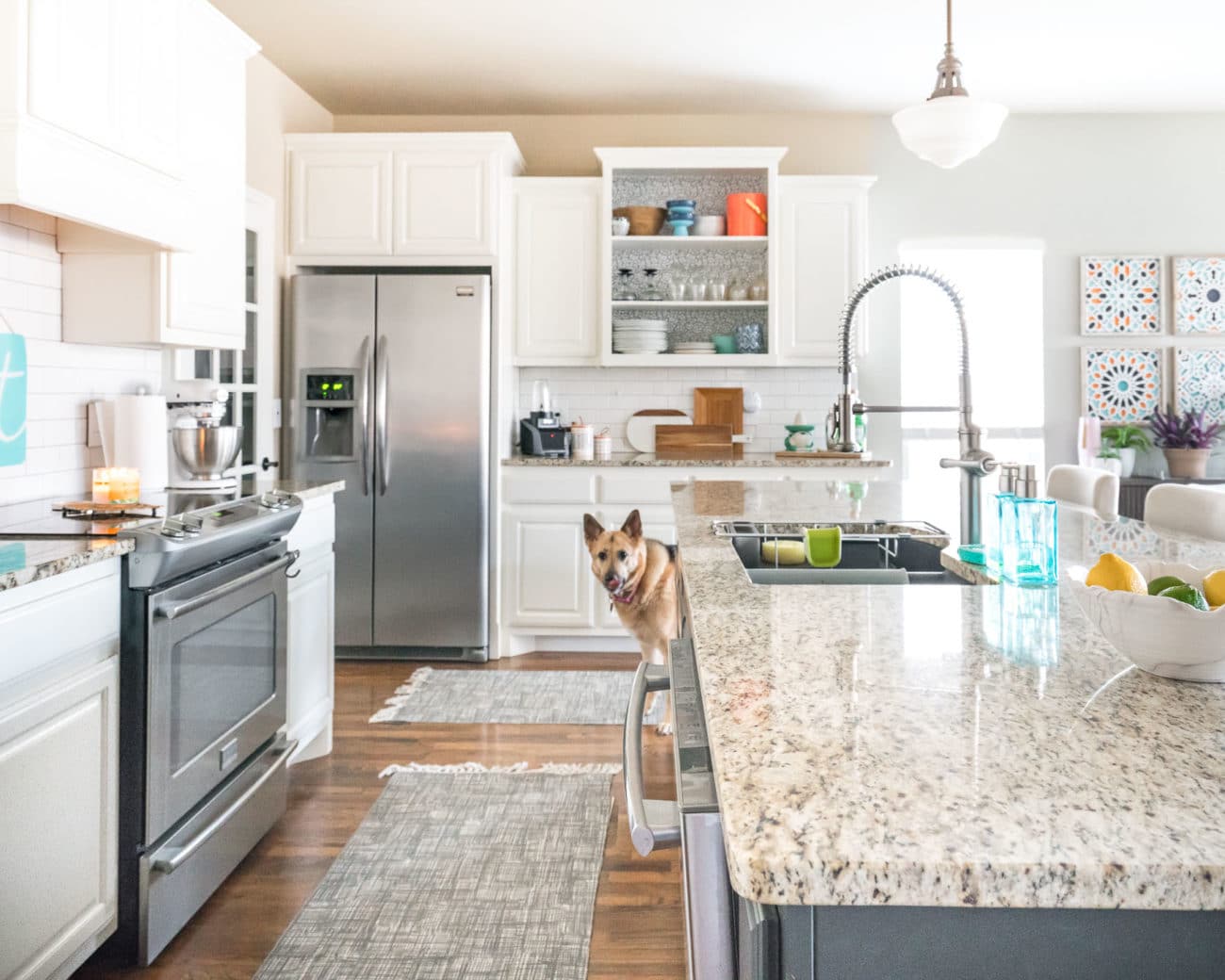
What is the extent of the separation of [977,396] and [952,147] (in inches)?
109

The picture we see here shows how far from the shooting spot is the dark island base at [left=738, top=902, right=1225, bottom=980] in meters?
0.62

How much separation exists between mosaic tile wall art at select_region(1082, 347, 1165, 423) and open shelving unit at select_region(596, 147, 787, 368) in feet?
5.59

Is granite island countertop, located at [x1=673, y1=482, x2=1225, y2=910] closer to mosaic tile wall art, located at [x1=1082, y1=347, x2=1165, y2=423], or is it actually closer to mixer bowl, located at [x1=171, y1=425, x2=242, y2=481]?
mixer bowl, located at [x1=171, y1=425, x2=242, y2=481]

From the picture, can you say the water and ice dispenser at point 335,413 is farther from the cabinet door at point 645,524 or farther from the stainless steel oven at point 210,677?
the stainless steel oven at point 210,677

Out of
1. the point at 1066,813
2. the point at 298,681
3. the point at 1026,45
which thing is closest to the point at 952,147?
the point at 1026,45

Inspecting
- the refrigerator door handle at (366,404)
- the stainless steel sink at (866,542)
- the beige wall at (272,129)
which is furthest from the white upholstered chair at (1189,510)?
the beige wall at (272,129)

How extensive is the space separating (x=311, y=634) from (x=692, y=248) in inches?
117

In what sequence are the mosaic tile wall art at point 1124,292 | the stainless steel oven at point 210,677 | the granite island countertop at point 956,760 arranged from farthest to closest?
the mosaic tile wall art at point 1124,292, the stainless steel oven at point 210,677, the granite island countertop at point 956,760

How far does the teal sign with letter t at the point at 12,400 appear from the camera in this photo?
2.45 metres

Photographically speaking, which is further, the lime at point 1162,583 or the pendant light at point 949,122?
the pendant light at point 949,122

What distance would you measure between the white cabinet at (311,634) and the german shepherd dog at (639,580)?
820 mm

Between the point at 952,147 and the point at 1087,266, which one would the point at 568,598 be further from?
the point at 1087,266

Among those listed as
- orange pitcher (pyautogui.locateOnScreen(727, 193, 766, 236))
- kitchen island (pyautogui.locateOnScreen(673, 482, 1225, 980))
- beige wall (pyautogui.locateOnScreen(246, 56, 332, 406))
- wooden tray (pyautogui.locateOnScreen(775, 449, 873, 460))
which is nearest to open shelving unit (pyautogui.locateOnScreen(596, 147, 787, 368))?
orange pitcher (pyautogui.locateOnScreen(727, 193, 766, 236))

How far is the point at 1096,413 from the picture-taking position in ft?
17.1
